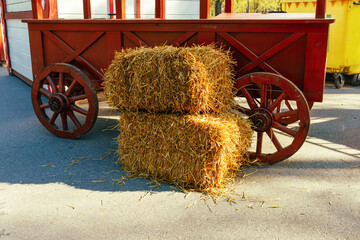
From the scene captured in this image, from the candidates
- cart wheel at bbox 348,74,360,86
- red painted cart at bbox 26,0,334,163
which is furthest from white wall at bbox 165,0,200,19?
cart wheel at bbox 348,74,360,86

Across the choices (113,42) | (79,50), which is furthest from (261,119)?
(79,50)

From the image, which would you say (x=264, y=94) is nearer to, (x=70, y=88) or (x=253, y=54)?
(x=253, y=54)

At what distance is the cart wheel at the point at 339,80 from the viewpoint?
8820mm

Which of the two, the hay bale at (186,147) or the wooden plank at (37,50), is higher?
the wooden plank at (37,50)

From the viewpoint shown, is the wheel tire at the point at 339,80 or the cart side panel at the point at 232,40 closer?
the cart side panel at the point at 232,40

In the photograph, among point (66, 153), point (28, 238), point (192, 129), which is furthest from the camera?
point (66, 153)

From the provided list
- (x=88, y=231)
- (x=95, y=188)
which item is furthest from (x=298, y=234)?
(x=95, y=188)

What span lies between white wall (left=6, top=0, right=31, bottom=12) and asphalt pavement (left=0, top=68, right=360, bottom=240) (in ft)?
13.5

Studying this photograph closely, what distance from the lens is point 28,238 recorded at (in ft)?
8.84

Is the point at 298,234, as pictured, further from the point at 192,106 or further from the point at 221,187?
the point at 192,106

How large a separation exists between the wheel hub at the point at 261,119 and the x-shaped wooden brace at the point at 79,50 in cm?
202

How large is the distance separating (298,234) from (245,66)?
197 cm

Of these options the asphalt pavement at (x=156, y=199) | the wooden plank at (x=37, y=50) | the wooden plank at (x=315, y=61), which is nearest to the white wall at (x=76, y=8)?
the wooden plank at (x=37, y=50)

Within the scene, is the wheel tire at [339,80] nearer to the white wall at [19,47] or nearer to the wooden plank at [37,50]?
the wooden plank at [37,50]
